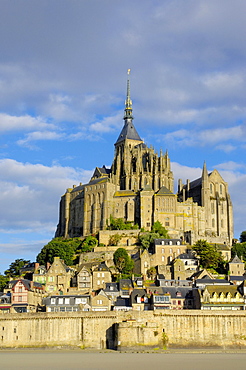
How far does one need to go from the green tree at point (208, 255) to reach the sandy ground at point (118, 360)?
31.3m

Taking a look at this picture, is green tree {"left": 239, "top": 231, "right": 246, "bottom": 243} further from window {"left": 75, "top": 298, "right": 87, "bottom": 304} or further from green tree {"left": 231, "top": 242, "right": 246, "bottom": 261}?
window {"left": 75, "top": 298, "right": 87, "bottom": 304}

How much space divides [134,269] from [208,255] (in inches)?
453

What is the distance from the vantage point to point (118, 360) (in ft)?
168

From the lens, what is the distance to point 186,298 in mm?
70750

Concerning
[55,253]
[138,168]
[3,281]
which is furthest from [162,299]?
[138,168]

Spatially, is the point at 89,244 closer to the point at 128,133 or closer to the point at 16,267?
the point at 16,267

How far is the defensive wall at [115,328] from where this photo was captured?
201ft

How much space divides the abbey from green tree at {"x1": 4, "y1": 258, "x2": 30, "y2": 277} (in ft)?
A: 44.5

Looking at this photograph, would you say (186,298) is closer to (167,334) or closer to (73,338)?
(167,334)

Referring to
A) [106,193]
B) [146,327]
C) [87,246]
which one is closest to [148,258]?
[87,246]

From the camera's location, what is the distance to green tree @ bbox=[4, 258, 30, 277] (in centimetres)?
9925

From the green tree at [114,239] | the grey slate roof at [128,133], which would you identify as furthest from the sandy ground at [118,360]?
the grey slate roof at [128,133]

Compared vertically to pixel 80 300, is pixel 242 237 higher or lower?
higher

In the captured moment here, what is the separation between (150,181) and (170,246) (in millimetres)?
24074
